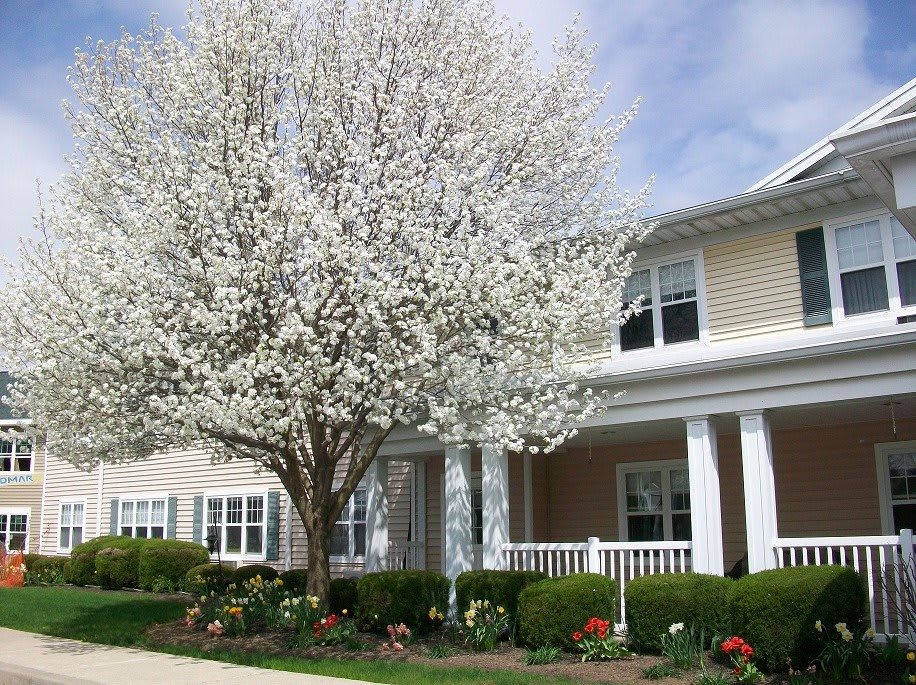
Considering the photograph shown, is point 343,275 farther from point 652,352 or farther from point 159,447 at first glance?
point 652,352

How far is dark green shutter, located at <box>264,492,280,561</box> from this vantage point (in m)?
19.5

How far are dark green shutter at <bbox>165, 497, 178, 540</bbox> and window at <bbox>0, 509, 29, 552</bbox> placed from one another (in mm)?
9006

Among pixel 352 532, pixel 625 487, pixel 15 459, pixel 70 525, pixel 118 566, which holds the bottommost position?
pixel 118 566

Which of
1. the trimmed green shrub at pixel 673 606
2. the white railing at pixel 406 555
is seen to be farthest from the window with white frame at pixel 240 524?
the trimmed green shrub at pixel 673 606

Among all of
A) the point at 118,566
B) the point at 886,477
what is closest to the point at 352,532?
the point at 118,566

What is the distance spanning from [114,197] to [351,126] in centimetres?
333

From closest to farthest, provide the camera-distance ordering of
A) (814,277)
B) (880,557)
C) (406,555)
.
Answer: (880,557) < (814,277) < (406,555)

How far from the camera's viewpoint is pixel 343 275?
427 inches

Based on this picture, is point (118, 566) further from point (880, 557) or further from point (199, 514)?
point (880, 557)

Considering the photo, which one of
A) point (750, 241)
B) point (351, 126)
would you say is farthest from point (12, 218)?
point (750, 241)

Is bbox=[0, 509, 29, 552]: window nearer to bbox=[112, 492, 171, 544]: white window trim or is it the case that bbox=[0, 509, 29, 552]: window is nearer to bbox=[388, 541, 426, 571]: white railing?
bbox=[112, 492, 171, 544]: white window trim

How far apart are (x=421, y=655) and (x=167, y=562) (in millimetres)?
10682

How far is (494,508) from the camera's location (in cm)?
1333

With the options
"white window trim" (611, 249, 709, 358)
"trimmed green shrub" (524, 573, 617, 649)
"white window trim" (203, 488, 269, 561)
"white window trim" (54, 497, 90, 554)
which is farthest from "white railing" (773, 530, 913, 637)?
"white window trim" (54, 497, 90, 554)
